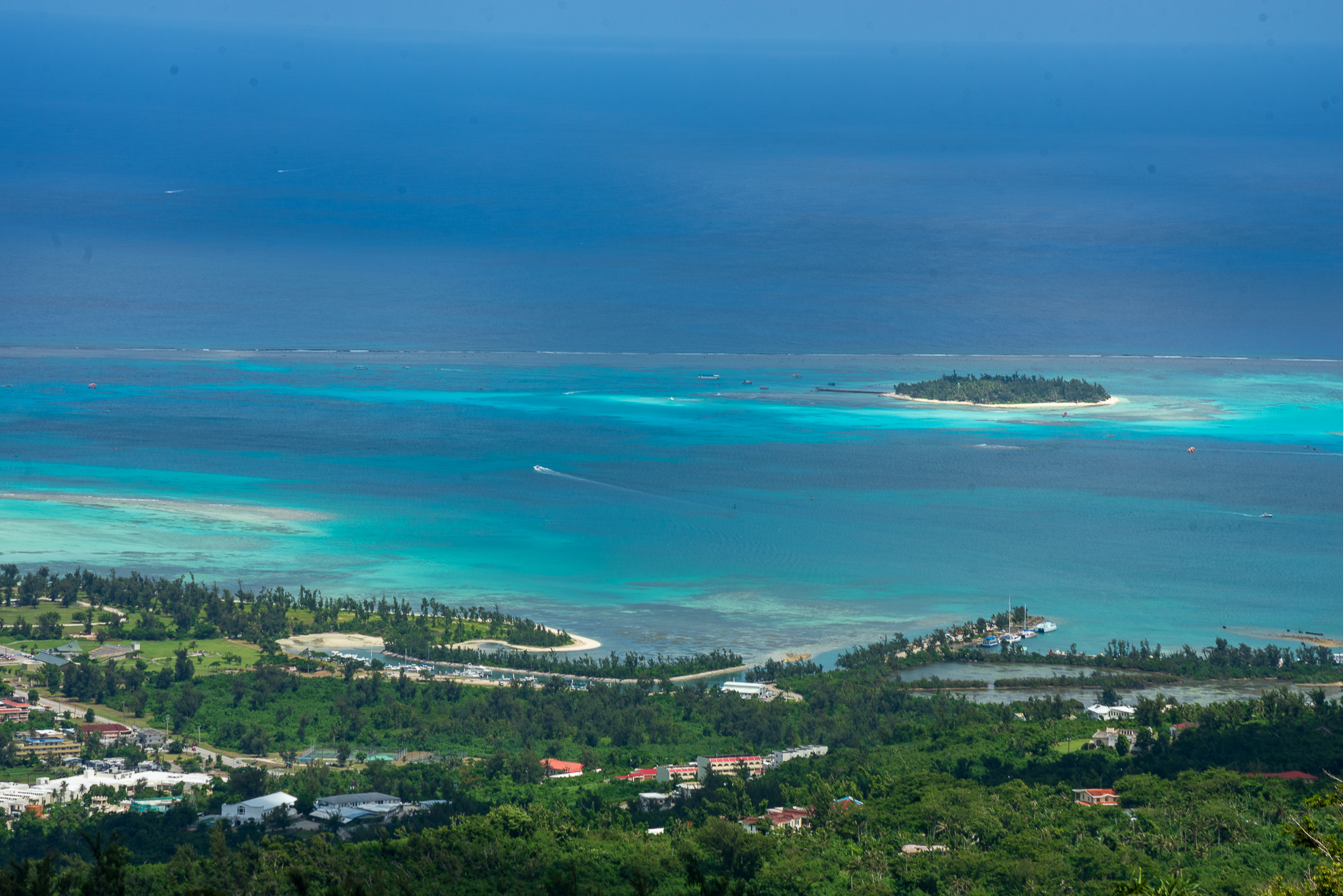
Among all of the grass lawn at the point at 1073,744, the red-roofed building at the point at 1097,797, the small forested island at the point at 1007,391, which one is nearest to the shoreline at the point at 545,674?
the grass lawn at the point at 1073,744

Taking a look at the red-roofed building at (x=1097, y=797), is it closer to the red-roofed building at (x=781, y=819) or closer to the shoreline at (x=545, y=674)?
the red-roofed building at (x=781, y=819)

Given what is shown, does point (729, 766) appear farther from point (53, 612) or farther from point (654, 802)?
point (53, 612)

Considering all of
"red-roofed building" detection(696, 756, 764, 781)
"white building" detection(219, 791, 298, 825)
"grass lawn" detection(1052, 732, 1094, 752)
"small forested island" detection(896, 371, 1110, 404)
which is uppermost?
"small forested island" detection(896, 371, 1110, 404)

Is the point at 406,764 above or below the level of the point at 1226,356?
below

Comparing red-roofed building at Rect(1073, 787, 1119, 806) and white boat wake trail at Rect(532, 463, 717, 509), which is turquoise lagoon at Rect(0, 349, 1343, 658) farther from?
red-roofed building at Rect(1073, 787, 1119, 806)

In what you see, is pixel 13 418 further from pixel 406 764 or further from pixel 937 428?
pixel 406 764

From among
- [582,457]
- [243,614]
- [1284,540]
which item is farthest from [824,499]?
[243,614]

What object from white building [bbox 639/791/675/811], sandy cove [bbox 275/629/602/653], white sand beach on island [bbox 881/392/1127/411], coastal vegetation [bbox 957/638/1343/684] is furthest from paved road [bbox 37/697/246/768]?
white sand beach on island [bbox 881/392/1127/411]
